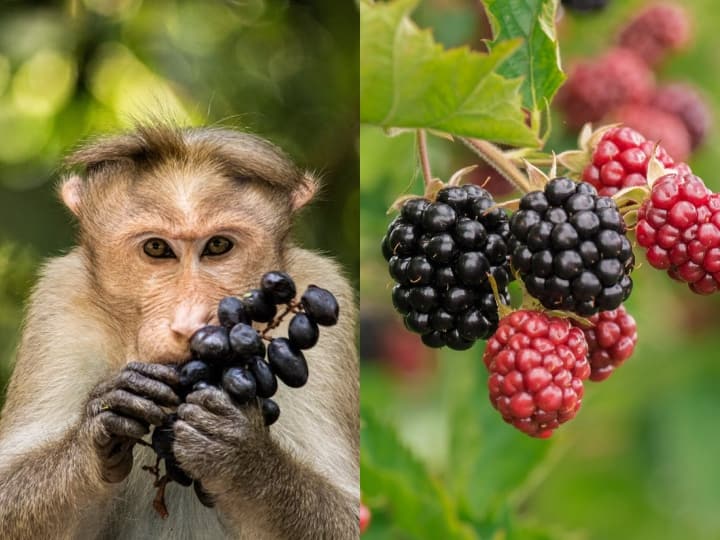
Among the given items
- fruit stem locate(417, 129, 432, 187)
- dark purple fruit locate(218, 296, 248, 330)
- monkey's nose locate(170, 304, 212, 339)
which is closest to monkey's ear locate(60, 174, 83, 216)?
monkey's nose locate(170, 304, 212, 339)

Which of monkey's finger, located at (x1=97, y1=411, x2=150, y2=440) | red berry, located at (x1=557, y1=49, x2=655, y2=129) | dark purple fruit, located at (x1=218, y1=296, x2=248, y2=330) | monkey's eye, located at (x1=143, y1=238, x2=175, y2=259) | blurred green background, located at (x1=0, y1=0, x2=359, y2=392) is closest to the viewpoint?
dark purple fruit, located at (x1=218, y1=296, x2=248, y2=330)

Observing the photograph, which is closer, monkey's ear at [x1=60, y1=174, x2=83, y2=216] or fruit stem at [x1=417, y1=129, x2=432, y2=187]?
fruit stem at [x1=417, y1=129, x2=432, y2=187]

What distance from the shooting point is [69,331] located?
6.60 feet

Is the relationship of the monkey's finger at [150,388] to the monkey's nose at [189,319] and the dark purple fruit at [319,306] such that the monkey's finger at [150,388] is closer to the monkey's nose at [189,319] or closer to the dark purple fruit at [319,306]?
the monkey's nose at [189,319]

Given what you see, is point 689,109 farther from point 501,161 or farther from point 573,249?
point 573,249

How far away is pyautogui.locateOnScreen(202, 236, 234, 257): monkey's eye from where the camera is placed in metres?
1.92

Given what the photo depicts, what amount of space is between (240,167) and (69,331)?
432 mm

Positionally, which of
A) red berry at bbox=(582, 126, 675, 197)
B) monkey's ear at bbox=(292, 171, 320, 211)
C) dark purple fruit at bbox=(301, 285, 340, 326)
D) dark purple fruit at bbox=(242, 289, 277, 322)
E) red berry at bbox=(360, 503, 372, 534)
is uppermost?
red berry at bbox=(582, 126, 675, 197)

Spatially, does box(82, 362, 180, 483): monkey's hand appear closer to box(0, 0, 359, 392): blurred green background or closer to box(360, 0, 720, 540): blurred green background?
box(0, 0, 359, 392): blurred green background

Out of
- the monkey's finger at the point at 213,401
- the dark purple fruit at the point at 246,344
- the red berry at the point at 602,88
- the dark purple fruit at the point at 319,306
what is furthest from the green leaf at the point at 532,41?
the red berry at the point at 602,88

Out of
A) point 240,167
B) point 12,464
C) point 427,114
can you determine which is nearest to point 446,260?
point 427,114

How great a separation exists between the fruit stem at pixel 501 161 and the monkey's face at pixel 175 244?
0.50 m

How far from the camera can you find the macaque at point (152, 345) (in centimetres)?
187

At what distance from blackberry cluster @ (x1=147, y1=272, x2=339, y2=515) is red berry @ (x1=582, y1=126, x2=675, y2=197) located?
455 millimetres
